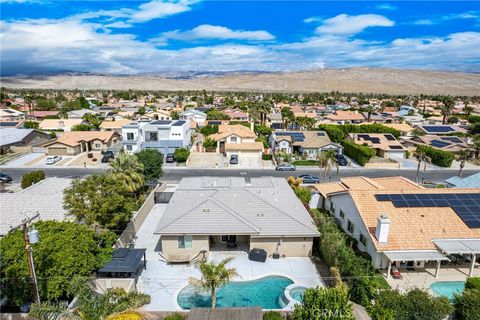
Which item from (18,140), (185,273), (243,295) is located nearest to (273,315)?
(243,295)

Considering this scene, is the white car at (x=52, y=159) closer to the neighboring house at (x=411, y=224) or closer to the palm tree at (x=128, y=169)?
the palm tree at (x=128, y=169)

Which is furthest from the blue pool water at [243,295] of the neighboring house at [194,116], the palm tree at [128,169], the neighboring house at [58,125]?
the neighboring house at [58,125]

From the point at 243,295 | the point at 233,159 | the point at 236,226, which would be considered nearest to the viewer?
the point at 243,295

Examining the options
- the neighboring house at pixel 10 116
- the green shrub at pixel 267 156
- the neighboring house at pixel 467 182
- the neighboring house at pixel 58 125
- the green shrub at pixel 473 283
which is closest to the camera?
the green shrub at pixel 473 283

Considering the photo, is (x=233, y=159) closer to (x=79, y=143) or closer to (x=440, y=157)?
(x=79, y=143)

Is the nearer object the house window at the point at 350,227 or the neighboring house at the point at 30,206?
the neighboring house at the point at 30,206

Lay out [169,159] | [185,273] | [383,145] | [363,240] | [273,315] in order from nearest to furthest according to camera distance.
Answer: [273,315] < [185,273] < [363,240] < [169,159] < [383,145]

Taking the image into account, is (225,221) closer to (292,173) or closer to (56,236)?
(56,236)
